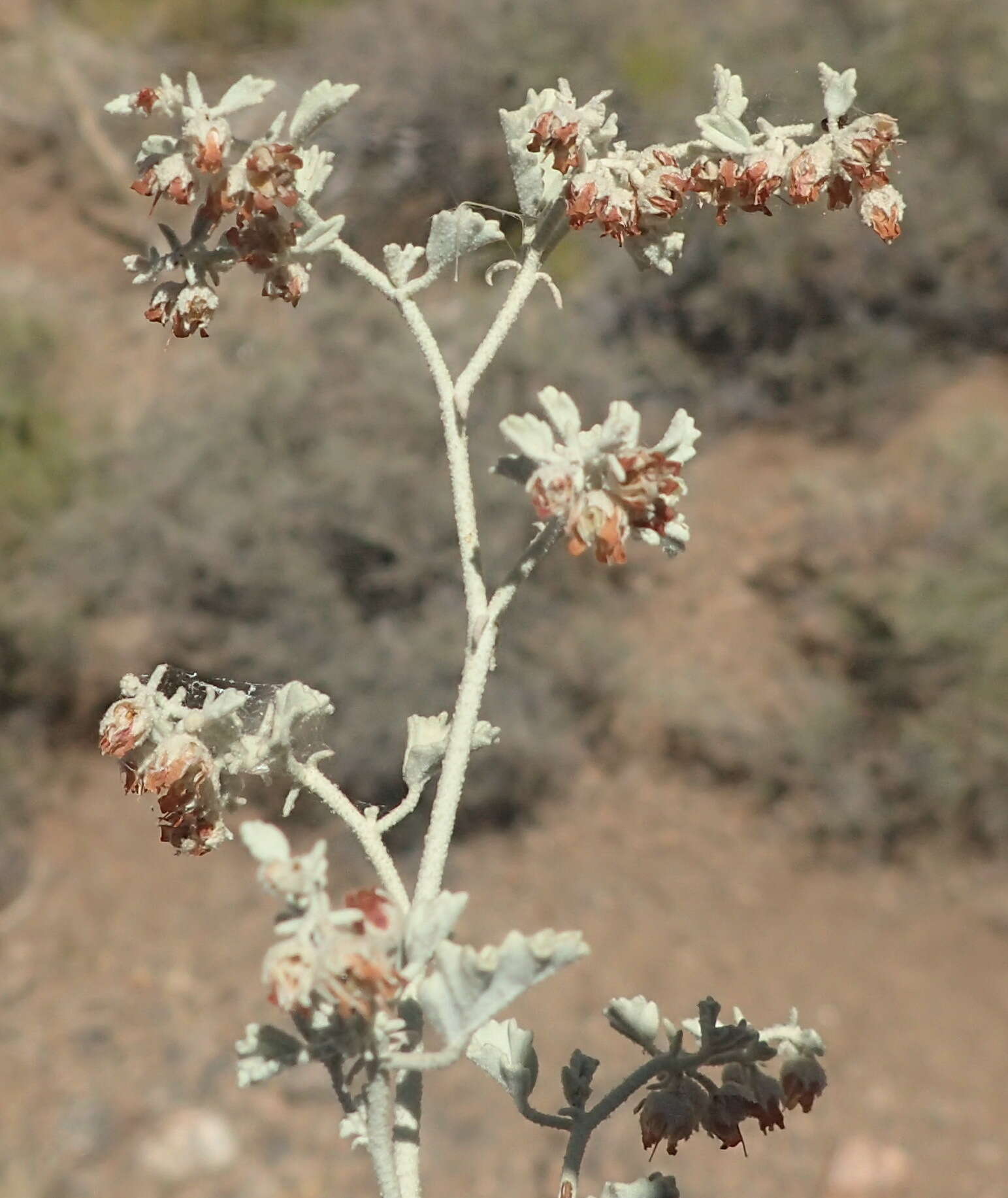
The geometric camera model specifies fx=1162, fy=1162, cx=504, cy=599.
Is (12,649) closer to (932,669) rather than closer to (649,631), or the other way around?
(649,631)

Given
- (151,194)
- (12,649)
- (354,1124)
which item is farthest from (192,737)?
(12,649)

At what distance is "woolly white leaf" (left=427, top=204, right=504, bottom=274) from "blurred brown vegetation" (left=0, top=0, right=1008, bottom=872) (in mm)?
4691

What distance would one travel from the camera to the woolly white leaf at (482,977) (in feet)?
3.11

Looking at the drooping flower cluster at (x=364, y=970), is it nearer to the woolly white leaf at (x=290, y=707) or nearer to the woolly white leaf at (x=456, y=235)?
the woolly white leaf at (x=290, y=707)

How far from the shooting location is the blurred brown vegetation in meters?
6.34

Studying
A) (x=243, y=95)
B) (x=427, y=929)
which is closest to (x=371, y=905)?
(x=427, y=929)

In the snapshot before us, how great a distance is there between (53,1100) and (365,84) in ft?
22.0

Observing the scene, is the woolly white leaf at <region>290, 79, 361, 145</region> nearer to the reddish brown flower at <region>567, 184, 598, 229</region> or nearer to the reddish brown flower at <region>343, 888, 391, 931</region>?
the reddish brown flower at <region>567, 184, 598, 229</region>

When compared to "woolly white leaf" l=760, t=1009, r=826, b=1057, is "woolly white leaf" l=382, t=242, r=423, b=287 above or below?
above

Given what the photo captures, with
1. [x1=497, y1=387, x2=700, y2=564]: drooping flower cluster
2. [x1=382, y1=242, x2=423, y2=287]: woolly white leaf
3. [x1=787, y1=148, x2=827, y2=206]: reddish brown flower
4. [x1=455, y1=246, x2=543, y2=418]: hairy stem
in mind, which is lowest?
[x1=497, y1=387, x2=700, y2=564]: drooping flower cluster

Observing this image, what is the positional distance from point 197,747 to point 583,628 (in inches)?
219

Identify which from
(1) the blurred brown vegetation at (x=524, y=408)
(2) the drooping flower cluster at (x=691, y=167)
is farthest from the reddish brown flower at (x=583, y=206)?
(1) the blurred brown vegetation at (x=524, y=408)

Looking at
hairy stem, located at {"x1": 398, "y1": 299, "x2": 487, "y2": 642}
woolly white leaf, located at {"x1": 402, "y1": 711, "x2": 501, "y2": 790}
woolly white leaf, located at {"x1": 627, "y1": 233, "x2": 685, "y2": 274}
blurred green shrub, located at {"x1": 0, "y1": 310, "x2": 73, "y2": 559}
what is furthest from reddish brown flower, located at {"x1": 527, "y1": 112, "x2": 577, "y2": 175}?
blurred green shrub, located at {"x1": 0, "y1": 310, "x2": 73, "y2": 559}

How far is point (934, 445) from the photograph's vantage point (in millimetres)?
7273
